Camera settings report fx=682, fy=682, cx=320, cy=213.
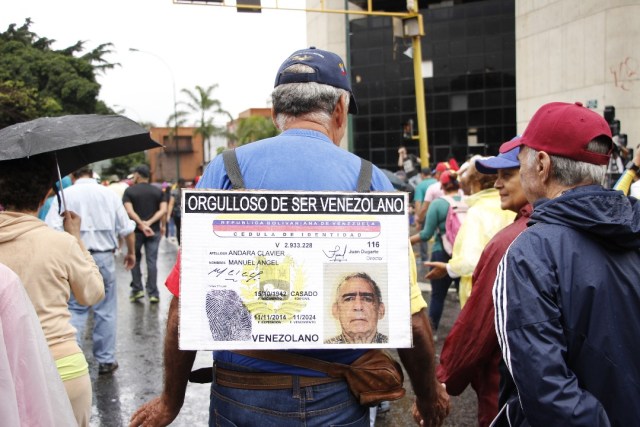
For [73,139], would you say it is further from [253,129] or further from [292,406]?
[253,129]

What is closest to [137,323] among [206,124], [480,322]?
[480,322]

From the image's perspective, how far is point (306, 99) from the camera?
7.88 ft

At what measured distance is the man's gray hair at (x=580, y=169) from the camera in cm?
222

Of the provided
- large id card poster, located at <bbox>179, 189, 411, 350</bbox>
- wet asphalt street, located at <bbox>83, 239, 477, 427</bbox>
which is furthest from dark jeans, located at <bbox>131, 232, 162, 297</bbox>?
large id card poster, located at <bbox>179, 189, 411, 350</bbox>

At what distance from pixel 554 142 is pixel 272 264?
102 centimetres

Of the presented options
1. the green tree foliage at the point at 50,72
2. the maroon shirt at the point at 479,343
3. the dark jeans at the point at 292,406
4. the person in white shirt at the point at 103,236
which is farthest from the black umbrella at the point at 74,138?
the green tree foliage at the point at 50,72

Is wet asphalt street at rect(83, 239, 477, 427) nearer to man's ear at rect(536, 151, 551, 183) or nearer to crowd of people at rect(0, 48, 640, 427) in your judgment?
crowd of people at rect(0, 48, 640, 427)

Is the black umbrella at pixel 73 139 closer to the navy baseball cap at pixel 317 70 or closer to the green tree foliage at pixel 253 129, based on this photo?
the navy baseball cap at pixel 317 70

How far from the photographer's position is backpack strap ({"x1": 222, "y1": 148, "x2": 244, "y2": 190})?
2.21 metres

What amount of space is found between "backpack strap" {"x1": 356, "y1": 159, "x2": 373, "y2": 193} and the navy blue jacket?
1.65 ft

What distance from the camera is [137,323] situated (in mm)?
8969

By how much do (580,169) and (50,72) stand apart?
51546mm

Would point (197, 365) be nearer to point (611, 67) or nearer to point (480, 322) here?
point (480, 322)

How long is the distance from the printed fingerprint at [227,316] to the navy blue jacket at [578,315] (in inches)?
30.7
